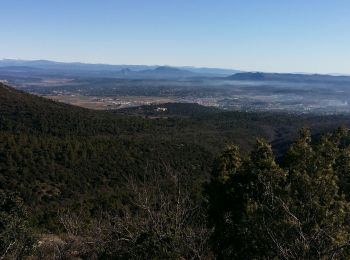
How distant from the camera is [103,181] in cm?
5262

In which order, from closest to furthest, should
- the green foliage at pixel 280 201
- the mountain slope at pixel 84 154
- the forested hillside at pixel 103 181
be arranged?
the green foliage at pixel 280 201 → the forested hillside at pixel 103 181 → the mountain slope at pixel 84 154

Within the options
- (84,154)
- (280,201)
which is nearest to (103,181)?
(84,154)

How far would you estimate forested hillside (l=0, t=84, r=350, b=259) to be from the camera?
13.5 m

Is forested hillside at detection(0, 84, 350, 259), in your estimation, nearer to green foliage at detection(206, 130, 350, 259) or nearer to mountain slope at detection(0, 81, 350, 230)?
mountain slope at detection(0, 81, 350, 230)

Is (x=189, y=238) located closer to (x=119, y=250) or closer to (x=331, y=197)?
(x=119, y=250)

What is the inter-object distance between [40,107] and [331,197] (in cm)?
7334

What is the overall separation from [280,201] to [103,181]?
42.5 meters

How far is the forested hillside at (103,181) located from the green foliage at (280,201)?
1253mm

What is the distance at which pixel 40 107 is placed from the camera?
8469 centimetres

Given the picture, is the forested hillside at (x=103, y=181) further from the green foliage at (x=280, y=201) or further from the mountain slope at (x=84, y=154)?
the green foliage at (x=280, y=201)

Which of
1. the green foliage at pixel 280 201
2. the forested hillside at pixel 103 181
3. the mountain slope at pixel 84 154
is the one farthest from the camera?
the mountain slope at pixel 84 154

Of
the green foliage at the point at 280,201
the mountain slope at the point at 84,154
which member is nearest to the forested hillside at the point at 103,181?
the mountain slope at the point at 84,154

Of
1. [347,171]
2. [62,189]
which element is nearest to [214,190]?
[347,171]

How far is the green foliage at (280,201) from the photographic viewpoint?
12770 millimetres
